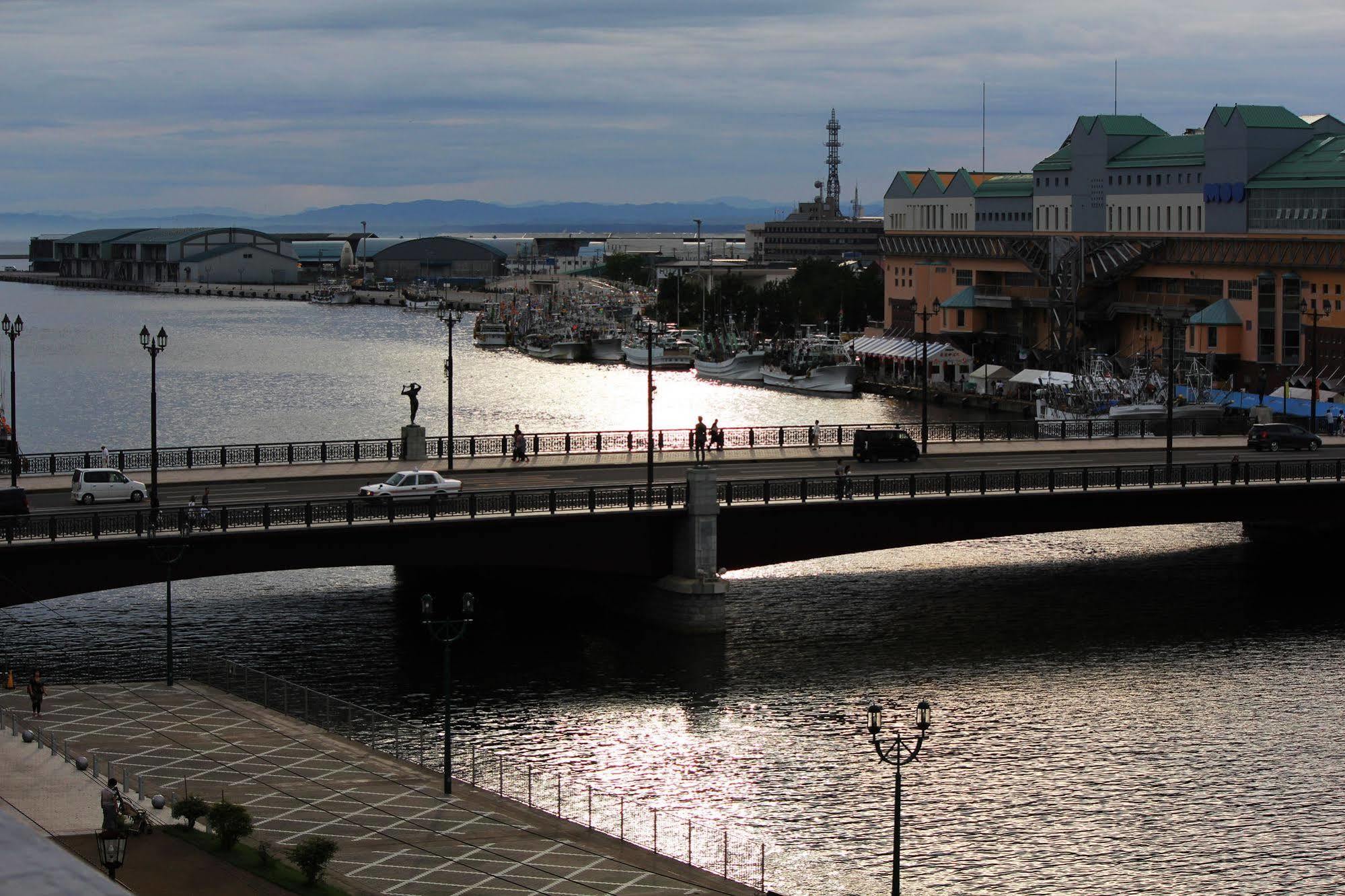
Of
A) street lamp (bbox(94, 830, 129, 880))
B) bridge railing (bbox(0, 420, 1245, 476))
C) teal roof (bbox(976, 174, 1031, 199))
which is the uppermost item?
teal roof (bbox(976, 174, 1031, 199))

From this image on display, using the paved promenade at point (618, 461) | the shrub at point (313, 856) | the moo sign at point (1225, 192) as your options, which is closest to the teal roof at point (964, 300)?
the moo sign at point (1225, 192)

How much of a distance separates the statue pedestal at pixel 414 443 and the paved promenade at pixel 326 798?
21.8 metres

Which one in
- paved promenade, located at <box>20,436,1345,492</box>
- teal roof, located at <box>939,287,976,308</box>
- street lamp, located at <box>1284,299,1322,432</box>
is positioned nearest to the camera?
paved promenade, located at <box>20,436,1345,492</box>

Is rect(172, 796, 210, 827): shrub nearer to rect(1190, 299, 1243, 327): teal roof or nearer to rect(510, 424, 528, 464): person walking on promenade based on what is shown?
rect(510, 424, 528, 464): person walking on promenade

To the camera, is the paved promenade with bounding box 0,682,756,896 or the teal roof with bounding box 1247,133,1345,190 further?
the teal roof with bounding box 1247,133,1345,190

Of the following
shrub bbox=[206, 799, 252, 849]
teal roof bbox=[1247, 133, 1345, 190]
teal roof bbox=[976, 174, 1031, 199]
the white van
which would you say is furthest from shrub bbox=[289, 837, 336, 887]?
teal roof bbox=[976, 174, 1031, 199]

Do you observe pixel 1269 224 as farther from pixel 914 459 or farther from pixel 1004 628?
pixel 1004 628

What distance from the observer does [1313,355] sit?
92.8 meters

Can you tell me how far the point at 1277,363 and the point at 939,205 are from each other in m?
49.1

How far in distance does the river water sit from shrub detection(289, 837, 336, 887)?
28.4 ft

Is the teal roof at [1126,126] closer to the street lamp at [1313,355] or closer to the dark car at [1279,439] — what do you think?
the street lamp at [1313,355]

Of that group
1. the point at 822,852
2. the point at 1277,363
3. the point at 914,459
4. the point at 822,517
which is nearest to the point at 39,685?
the point at 822,852

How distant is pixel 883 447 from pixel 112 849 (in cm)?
4218

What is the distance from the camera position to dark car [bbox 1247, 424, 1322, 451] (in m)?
71.4
